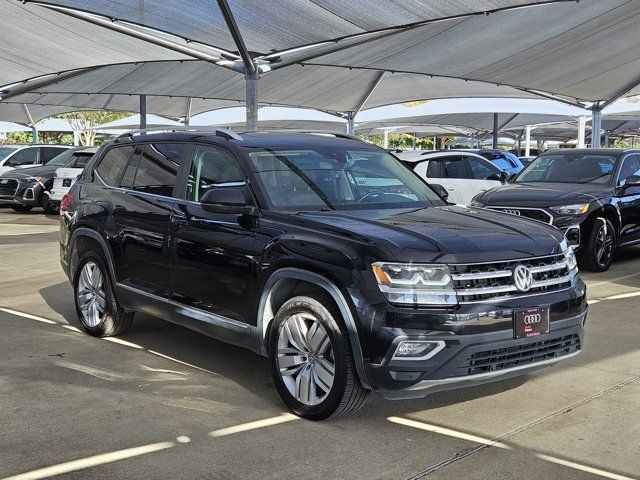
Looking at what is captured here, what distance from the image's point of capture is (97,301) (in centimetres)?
685

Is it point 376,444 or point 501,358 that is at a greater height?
point 501,358

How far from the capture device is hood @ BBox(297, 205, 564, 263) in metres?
4.45

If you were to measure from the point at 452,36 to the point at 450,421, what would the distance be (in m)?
15.7

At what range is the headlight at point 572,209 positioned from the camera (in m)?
10.5

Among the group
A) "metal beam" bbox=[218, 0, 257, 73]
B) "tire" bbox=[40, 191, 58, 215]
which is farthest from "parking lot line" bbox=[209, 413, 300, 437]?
"tire" bbox=[40, 191, 58, 215]

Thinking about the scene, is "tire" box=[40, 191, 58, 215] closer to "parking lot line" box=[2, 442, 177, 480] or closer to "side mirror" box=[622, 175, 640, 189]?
"side mirror" box=[622, 175, 640, 189]

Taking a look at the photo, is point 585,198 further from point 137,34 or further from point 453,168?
point 137,34

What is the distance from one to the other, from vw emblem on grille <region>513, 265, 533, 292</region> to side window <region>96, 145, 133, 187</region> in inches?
142

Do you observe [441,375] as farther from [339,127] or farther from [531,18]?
[339,127]

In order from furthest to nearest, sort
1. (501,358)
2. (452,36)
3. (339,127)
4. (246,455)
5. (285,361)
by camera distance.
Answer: (339,127) < (452,36) < (285,361) < (501,358) < (246,455)

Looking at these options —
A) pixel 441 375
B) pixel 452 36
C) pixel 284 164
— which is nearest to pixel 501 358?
pixel 441 375

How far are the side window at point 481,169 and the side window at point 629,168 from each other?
4.78 meters

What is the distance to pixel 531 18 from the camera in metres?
17.5

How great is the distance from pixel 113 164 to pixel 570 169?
23.9ft
